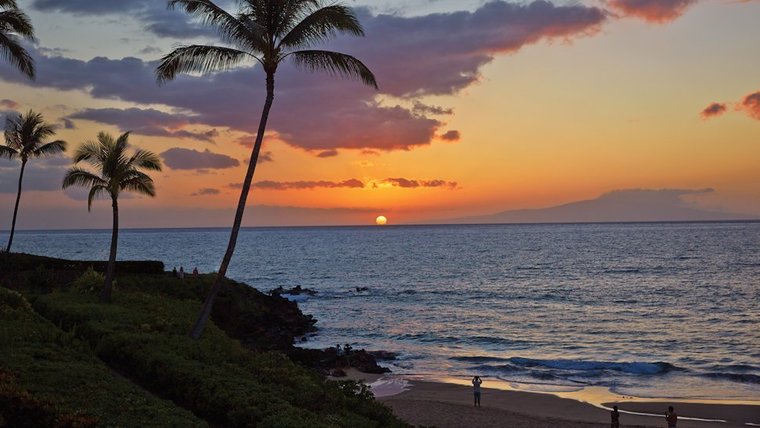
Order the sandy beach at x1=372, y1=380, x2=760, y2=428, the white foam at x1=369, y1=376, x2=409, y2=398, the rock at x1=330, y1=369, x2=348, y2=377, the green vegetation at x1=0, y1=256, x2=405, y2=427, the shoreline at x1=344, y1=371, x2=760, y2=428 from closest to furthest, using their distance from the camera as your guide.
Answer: the green vegetation at x1=0, y1=256, x2=405, y2=427 < the sandy beach at x1=372, y1=380, x2=760, y2=428 < the shoreline at x1=344, y1=371, x2=760, y2=428 < the white foam at x1=369, y1=376, x2=409, y2=398 < the rock at x1=330, y1=369, x2=348, y2=377

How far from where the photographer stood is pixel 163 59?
23938mm

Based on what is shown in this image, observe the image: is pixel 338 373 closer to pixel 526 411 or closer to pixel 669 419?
pixel 526 411

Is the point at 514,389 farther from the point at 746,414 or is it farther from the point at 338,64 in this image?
the point at 338,64

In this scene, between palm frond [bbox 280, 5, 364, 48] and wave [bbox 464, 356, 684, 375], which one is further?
wave [bbox 464, 356, 684, 375]

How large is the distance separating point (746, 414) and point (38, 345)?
3106 cm

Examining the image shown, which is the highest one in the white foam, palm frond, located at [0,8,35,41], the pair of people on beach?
palm frond, located at [0,8,35,41]

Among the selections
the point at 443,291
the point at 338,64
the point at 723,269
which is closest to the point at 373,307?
the point at 443,291

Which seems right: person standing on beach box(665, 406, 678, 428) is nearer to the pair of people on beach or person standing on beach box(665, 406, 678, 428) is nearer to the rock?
the pair of people on beach

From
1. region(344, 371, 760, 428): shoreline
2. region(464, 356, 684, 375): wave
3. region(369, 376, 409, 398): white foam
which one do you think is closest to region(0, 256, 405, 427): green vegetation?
region(344, 371, 760, 428): shoreline

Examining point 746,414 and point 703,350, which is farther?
point 703,350

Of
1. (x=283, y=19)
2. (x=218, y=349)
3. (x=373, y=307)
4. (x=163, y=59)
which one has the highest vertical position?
(x=283, y=19)

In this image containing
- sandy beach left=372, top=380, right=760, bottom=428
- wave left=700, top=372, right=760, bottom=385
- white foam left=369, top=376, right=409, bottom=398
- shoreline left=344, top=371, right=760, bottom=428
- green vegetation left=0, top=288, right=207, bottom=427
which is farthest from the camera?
wave left=700, top=372, right=760, bottom=385

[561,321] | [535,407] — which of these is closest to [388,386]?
[535,407]

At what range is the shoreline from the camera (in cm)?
2931
